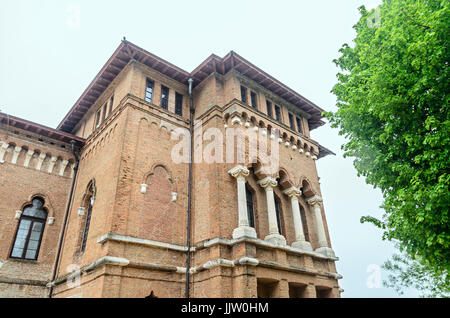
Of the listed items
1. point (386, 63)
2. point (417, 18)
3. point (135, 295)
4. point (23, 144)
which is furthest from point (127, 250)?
point (417, 18)

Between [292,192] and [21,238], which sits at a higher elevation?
[292,192]

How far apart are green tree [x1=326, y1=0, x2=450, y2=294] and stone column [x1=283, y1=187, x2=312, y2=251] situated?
3.74m

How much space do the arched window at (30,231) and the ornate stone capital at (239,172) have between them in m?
8.88

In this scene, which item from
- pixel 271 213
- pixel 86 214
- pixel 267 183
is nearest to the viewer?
pixel 271 213

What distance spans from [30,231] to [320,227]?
42.3 feet

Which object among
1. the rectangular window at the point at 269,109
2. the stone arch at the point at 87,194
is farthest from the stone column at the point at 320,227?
the stone arch at the point at 87,194

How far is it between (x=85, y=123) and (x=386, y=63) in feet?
49.0

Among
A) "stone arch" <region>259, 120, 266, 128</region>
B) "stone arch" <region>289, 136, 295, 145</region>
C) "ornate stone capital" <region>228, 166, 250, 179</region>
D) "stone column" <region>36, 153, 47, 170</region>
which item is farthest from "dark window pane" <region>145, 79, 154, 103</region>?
"stone arch" <region>289, 136, 295, 145</region>

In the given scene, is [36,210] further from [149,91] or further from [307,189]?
[307,189]

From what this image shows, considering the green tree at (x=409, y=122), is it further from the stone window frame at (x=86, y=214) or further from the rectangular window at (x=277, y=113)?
the stone window frame at (x=86, y=214)

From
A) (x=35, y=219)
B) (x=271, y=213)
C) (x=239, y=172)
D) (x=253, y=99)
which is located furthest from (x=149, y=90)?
(x=35, y=219)

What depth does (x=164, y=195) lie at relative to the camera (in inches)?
479

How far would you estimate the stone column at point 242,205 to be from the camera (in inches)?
436

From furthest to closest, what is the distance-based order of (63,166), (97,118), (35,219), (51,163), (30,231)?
1. (97,118)
2. (63,166)
3. (51,163)
4. (35,219)
5. (30,231)
